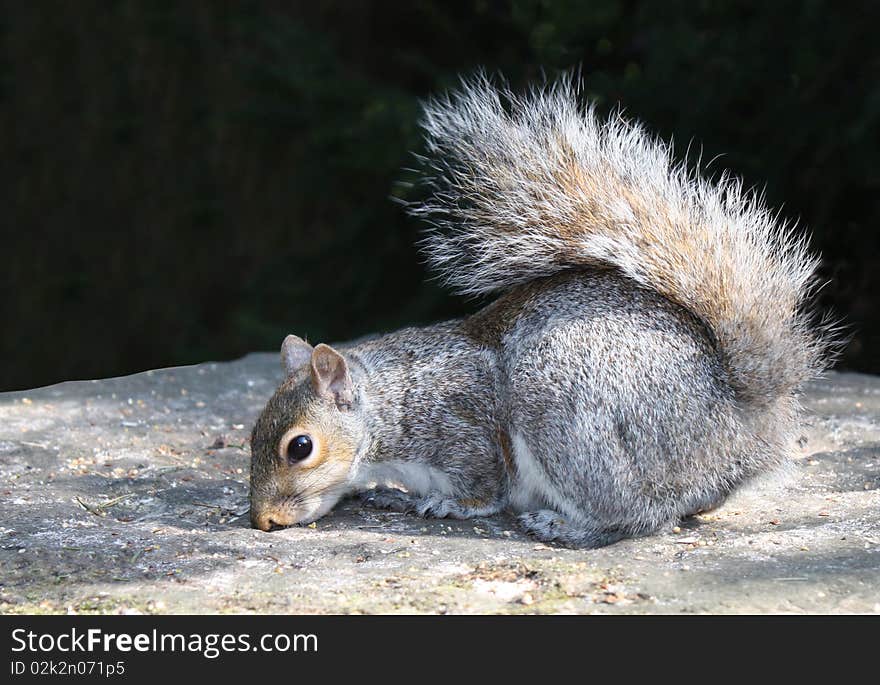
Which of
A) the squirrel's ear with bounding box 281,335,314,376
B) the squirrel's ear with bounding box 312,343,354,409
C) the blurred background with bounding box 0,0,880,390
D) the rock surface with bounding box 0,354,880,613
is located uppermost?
the blurred background with bounding box 0,0,880,390

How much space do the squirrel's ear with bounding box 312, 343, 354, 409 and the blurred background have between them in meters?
2.65

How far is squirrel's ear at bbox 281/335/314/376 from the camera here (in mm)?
3930

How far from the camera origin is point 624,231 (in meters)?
3.62

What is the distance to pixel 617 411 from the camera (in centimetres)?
343

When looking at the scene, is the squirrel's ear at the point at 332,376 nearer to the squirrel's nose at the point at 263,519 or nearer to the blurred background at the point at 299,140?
the squirrel's nose at the point at 263,519

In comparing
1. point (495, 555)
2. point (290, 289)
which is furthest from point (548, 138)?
point (290, 289)

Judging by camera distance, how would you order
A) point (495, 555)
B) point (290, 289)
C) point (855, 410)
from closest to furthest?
point (495, 555)
point (855, 410)
point (290, 289)

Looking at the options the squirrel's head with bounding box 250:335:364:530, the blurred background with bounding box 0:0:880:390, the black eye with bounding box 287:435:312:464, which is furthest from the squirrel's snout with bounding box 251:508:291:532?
the blurred background with bounding box 0:0:880:390

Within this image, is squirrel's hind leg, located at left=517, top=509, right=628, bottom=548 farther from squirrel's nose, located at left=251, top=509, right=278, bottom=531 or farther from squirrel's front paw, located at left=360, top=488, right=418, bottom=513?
squirrel's nose, located at left=251, top=509, right=278, bottom=531

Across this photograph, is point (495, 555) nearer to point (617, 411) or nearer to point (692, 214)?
point (617, 411)

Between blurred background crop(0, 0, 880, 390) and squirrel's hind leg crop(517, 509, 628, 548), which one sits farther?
blurred background crop(0, 0, 880, 390)

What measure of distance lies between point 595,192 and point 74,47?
275 inches

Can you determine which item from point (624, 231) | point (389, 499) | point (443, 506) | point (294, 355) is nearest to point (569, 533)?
point (443, 506)

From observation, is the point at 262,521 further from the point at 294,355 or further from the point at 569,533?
the point at 569,533
